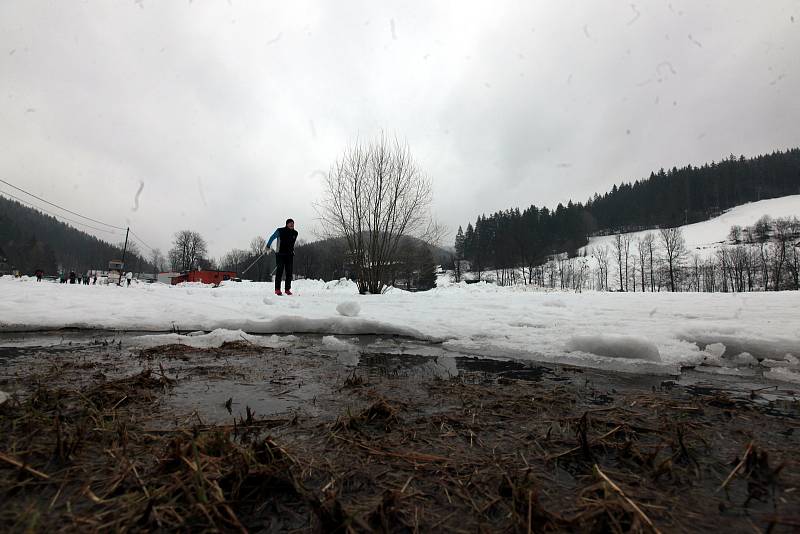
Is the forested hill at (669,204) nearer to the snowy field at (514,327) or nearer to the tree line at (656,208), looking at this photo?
the tree line at (656,208)

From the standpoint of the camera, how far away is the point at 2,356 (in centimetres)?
287

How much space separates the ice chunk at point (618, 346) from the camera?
2984mm

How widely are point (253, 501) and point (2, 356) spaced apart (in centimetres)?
354

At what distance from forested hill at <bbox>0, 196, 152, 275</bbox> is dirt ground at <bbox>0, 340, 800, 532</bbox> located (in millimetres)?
104317

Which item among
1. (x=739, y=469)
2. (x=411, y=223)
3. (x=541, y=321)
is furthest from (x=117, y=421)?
(x=411, y=223)

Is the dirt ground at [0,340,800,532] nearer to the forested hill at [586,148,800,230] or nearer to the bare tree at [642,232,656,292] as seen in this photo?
the bare tree at [642,232,656,292]

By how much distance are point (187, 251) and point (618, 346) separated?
90.0 m

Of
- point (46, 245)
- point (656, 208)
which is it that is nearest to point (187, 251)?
point (46, 245)

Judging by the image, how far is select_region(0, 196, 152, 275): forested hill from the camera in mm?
75125

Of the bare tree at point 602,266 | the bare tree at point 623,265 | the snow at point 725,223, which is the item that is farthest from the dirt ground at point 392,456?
the snow at point 725,223

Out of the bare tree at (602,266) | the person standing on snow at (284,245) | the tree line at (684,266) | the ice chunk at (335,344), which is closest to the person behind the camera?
the ice chunk at (335,344)

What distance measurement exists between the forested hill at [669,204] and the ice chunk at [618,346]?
7362 centimetres

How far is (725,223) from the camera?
7306 cm

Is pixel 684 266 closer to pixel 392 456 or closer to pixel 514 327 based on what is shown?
pixel 514 327
